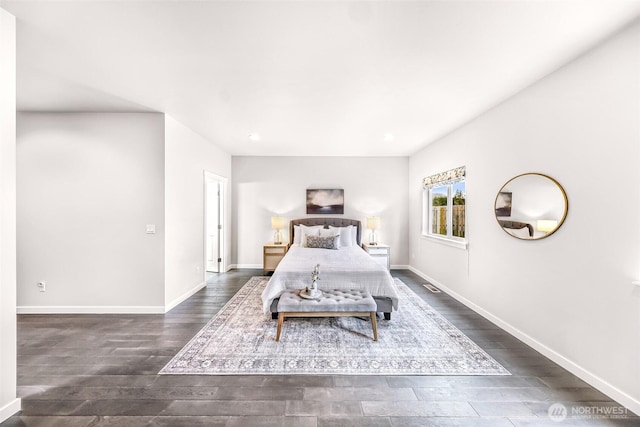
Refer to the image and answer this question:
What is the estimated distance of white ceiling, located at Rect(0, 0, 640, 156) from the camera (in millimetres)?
1656

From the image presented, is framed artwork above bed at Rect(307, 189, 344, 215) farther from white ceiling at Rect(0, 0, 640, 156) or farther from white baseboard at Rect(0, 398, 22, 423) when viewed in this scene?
white baseboard at Rect(0, 398, 22, 423)

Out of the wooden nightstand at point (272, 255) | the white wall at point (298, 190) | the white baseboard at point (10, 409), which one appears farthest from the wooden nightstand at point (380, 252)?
the white baseboard at point (10, 409)

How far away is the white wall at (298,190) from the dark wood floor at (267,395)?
3460mm

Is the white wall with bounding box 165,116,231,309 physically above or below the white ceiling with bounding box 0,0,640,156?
below

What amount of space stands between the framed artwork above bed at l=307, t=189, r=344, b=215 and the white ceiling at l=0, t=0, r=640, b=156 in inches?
102

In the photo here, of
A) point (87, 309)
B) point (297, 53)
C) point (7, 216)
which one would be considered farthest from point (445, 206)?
point (87, 309)

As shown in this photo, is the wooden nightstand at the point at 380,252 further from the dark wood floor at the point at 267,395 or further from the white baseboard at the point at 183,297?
the white baseboard at the point at 183,297

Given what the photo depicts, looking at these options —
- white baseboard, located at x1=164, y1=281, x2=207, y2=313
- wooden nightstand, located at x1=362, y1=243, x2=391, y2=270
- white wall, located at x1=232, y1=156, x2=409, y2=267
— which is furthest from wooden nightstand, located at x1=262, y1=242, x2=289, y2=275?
wooden nightstand, located at x1=362, y1=243, x2=391, y2=270

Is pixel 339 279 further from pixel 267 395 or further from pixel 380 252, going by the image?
pixel 380 252

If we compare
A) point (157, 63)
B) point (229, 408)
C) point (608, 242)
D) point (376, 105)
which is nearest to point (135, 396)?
point (229, 408)

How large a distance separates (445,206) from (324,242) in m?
2.32

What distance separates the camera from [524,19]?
1688mm

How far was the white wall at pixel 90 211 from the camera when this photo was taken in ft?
11.0

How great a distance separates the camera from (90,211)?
337 cm
